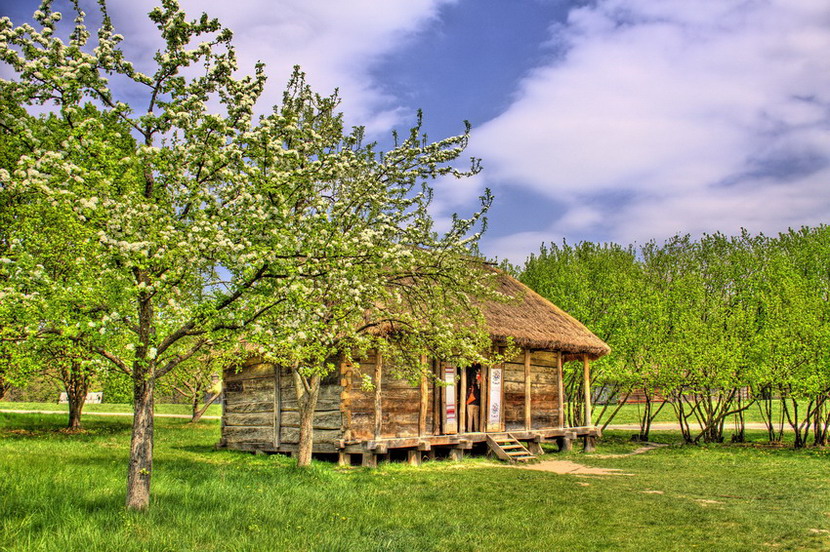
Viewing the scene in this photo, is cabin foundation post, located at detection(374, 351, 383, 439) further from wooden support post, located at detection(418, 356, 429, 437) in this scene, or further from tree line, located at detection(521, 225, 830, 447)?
tree line, located at detection(521, 225, 830, 447)

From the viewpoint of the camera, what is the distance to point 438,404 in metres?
21.0

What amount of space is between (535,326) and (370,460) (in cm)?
878

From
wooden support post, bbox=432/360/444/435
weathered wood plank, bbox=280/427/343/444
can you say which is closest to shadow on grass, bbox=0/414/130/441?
weathered wood plank, bbox=280/427/343/444

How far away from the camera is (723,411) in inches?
1074

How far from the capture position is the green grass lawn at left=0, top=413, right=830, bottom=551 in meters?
8.04

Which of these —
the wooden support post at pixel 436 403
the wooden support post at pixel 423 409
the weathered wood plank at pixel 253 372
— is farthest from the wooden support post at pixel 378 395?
the weathered wood plank at pixel 253 372

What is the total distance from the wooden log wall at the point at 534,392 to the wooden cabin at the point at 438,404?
0.04 metres

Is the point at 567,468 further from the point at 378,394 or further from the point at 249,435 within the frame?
the point at 249,435

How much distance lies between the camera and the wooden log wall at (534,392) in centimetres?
2348

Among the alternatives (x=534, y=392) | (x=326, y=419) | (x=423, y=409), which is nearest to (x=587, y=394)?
(x=534, y=392)

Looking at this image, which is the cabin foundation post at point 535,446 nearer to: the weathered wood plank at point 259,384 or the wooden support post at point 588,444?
the wooden support post at point 588,444

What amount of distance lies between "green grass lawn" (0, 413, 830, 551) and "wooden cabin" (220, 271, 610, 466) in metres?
1.53

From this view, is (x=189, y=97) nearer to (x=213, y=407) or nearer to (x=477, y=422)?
(x=477, y=422)

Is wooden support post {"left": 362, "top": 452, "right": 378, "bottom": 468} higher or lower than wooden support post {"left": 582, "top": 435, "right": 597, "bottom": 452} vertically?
higher
